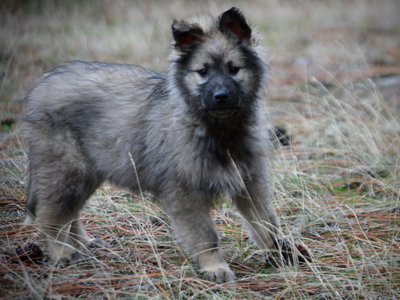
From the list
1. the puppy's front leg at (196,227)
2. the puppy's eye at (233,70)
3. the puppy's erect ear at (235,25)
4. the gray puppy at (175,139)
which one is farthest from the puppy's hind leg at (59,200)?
the puppy's erect ear at (235,25)

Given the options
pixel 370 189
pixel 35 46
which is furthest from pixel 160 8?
pixel 370 189

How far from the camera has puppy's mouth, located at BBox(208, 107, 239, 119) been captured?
381cm

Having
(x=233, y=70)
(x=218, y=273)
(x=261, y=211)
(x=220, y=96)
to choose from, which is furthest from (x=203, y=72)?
(x=218, y=273)

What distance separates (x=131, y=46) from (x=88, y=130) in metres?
6.96

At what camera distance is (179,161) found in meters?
3.90

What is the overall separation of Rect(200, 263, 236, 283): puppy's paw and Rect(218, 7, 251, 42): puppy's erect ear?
1.52m

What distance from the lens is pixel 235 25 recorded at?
4039mm

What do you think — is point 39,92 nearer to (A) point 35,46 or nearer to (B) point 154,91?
(B) point 154,91

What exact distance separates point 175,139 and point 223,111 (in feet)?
1.31

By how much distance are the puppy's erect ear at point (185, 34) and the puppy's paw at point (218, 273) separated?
1471mm

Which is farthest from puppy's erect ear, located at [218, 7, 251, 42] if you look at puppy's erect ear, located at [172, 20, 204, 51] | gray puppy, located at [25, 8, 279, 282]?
puppy's erect ear, located at [172, 20, 204, 51]

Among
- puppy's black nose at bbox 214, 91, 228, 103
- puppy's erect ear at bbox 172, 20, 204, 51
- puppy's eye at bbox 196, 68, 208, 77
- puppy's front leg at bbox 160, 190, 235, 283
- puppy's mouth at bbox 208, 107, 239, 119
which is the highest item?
puppy's erect ear at bbox 172, 20, 204, 51

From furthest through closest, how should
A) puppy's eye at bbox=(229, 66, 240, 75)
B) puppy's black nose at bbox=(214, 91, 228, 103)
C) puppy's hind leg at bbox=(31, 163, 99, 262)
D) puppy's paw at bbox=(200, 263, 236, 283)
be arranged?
puppy's hind leg at bbox=(31, 163, 99, 262) < puppy's eye at bbox=(229, 66, 240, 75) < puppy's black nose at bbox=(214, 91, 228, 103) < puppy's paw at bbox=(200, 263, 236, 283)

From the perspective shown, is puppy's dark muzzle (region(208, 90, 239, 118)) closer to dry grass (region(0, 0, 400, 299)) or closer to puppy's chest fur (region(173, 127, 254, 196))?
puppy's chest fur (region(173, 127, 254, 196))
